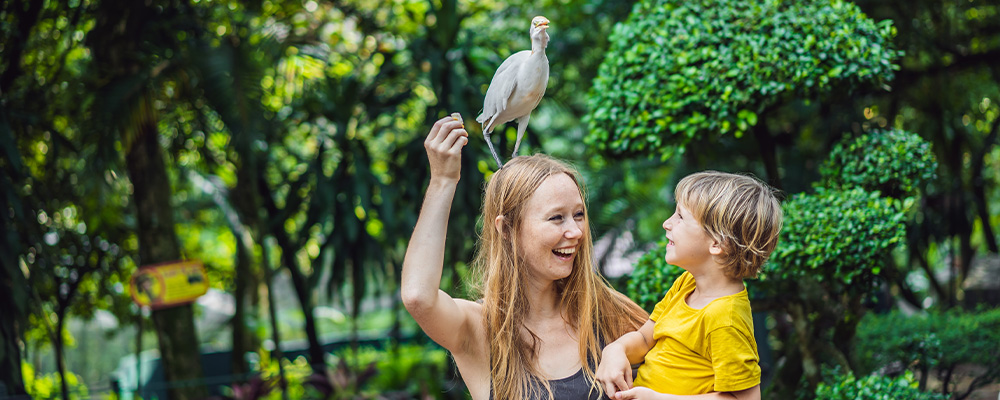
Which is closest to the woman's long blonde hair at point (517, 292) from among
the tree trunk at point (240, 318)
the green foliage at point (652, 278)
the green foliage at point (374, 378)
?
the green foliage at point (652, 278)

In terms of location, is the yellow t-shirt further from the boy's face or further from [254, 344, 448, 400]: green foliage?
[254, 344, 448, 400]: green foliage

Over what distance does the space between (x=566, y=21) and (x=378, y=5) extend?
1.82 m

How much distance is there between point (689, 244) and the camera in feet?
5.61

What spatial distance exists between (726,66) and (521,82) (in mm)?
1508

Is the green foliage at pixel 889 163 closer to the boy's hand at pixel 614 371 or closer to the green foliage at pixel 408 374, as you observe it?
the boy's hand at pixel 614 371

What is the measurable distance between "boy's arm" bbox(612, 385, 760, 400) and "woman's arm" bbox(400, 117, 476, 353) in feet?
1.47

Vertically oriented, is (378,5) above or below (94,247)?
above

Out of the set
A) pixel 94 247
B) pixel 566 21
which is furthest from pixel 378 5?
pixel 94 247

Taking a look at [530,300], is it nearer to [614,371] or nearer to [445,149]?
[614,371]

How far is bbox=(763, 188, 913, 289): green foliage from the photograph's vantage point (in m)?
2.81

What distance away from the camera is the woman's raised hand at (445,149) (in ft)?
5.35

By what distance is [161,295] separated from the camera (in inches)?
203

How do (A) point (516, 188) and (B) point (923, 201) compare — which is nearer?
Answer: (A) point (516, 188)

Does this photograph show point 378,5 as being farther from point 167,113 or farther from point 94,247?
point 94,247
